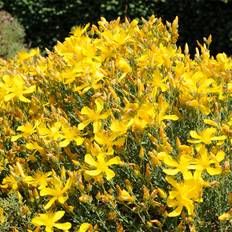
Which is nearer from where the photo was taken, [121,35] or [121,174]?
[121,174]

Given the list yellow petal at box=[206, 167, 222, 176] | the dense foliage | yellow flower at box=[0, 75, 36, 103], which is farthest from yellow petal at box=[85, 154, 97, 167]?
the dense foliage

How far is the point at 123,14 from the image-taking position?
726cm

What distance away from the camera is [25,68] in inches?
123

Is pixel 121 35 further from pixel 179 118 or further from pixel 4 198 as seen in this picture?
pixel 4 198

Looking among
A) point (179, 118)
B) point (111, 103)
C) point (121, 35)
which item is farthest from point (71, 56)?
point (179, 118)

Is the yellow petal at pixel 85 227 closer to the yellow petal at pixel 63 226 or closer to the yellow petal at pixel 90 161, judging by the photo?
the yellow petal at pixel 63 226

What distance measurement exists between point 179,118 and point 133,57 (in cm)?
48

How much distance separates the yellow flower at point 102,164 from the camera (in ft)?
6.79

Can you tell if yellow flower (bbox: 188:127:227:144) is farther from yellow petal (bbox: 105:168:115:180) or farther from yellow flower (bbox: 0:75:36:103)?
yellow flower (bbox: 0:75:36:103)

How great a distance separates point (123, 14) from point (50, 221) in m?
5.43

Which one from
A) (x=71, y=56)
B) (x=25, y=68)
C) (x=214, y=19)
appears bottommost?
(x=214, y=19)

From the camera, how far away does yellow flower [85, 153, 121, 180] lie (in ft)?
6.79

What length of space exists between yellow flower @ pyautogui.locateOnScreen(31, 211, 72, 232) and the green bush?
4.70 m

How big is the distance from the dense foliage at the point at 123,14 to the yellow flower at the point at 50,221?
15.1ft
